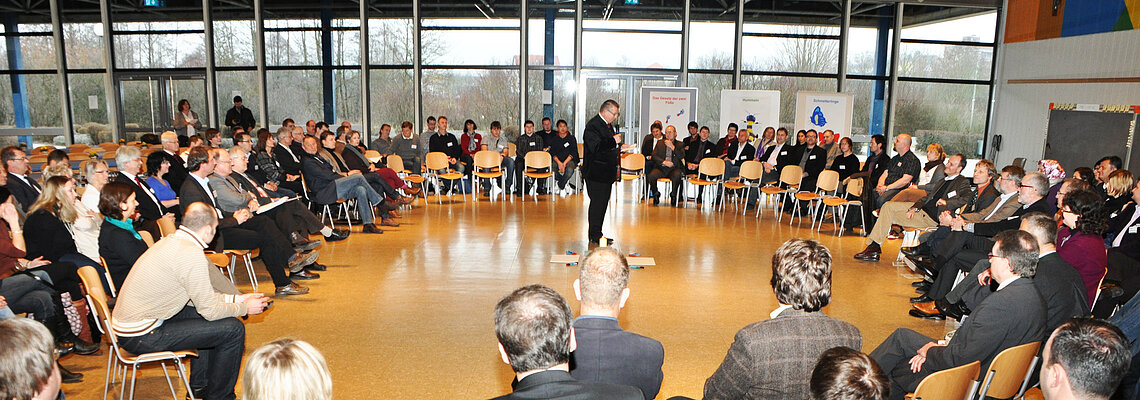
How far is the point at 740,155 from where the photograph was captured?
1113cm

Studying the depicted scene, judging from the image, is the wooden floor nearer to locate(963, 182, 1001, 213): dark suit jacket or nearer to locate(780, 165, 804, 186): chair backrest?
locate(780, 165, 804, 186): chair backrest

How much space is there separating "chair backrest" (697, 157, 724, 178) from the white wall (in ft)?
20.0

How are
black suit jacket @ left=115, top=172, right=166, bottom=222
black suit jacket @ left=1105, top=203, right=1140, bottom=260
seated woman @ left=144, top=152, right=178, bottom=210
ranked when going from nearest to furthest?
black suit jacket @ left=1105, top=203, right=1140, bottom=260 → black suit jacket @ left=115, top=172, right=166, bottom=222 → seated woman @ left=144, top=152, right=178, bottom=210

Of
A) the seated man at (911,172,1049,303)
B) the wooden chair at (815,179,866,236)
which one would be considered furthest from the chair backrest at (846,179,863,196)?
the seated man at (911,172,1049,303)

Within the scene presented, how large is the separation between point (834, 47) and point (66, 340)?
13.3m

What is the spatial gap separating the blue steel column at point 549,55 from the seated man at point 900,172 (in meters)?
6.87

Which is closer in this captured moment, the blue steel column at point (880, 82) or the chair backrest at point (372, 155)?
the chair backrest at point (372, 155)

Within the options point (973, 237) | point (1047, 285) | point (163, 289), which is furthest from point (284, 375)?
point (973, 237)

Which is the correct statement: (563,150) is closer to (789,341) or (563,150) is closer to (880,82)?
(880,82)

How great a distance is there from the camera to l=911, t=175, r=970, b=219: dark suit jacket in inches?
269

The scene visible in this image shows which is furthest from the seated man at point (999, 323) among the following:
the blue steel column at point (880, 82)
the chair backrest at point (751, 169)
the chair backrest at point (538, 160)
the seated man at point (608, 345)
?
the blue steel column at point (880, 82)

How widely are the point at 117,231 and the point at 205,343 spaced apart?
3.70 ft

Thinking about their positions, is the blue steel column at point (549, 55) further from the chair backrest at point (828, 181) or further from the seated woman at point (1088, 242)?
the seated woman at point (1088, 242)

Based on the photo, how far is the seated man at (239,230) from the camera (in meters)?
5.68
